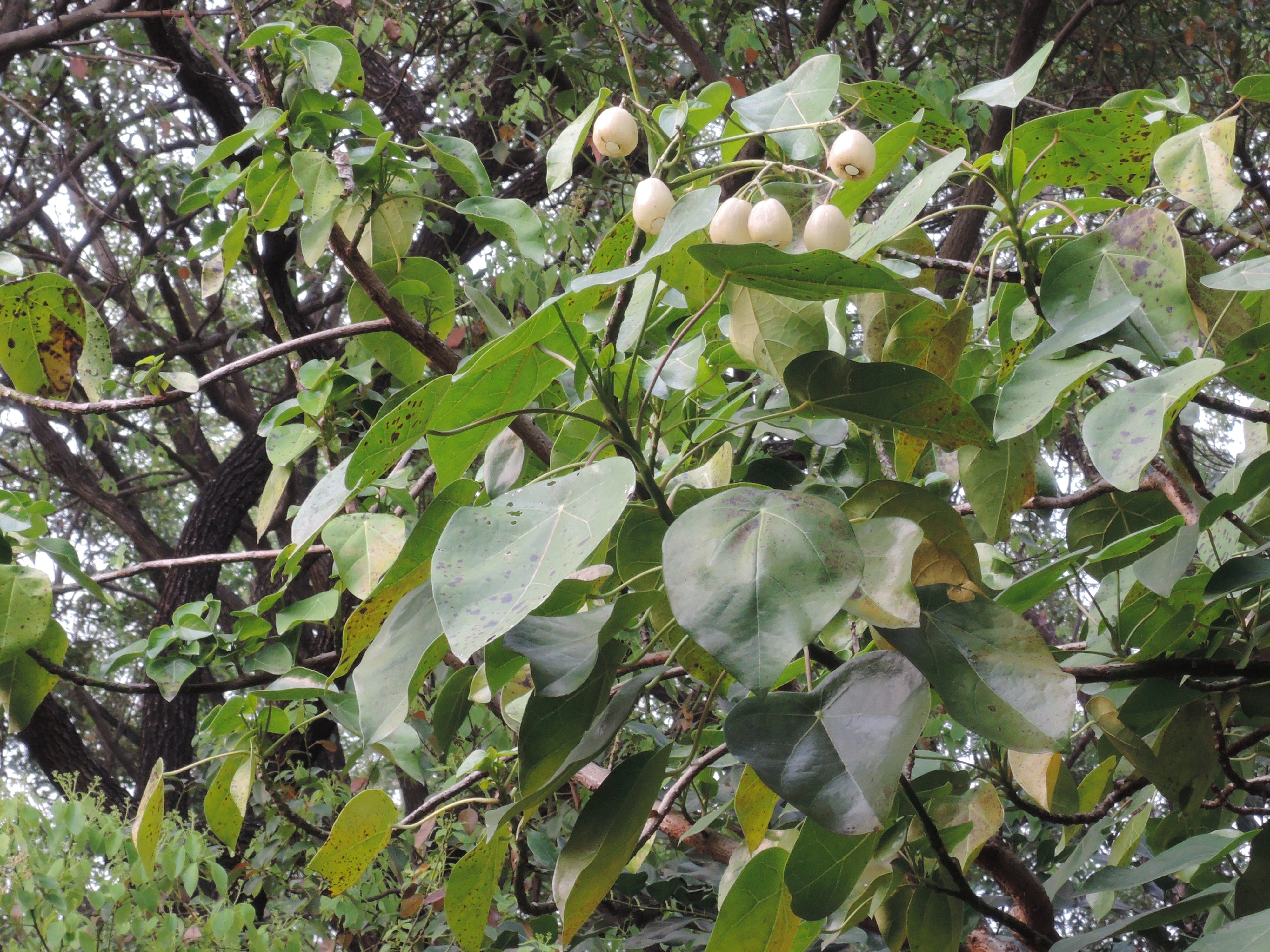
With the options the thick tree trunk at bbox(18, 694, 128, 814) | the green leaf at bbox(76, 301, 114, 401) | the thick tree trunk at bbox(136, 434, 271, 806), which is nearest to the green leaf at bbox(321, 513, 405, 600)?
the green leaf at bbox(76, 301, 114, 401)

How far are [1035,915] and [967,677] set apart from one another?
0.48m

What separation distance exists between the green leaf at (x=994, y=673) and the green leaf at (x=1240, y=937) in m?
0.10

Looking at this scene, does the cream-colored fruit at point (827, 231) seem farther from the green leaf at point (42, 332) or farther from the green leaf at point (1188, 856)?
the green leaf at point (42, 332)

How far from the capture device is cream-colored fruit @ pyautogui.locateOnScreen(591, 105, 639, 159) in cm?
59

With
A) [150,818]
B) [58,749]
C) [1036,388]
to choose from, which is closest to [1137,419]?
[1036,388]

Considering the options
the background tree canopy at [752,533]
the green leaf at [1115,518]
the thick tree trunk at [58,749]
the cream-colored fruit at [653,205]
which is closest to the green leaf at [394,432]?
the background tree canopy at [752,533]

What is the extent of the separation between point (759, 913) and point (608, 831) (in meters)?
0.11

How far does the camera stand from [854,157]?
20.6 inches

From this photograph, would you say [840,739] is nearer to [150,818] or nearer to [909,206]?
[909,206]

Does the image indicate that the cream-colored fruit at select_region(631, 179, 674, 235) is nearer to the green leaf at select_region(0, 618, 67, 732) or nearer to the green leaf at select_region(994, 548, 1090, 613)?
the green leaf at select_region(994, 548, 1090, 613)

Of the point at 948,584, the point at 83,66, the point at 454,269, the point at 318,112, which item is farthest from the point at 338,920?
the point at 83,66

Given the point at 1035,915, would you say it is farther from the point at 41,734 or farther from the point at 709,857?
the point at 41,734

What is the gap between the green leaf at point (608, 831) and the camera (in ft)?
1.60

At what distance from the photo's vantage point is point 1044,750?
42 cm
